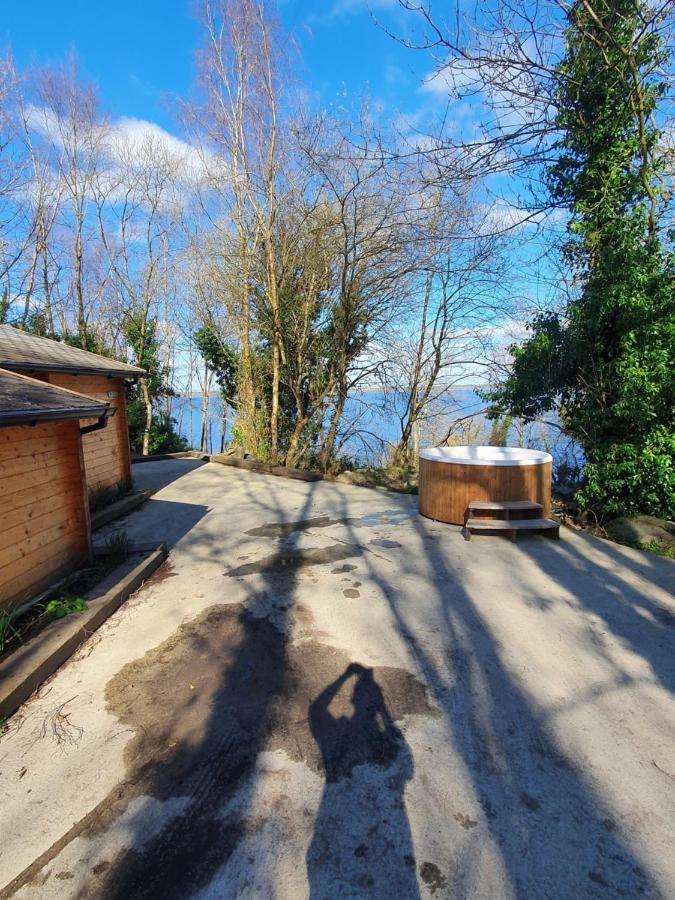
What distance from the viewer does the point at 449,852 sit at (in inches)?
65.6

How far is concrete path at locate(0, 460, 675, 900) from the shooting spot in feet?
5.29

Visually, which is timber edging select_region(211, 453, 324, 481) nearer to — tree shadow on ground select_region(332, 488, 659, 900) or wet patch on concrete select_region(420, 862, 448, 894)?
tree shadow on ground select_region(332, 488, 659, 900)

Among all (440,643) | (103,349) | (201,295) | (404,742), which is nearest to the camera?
(404,742)

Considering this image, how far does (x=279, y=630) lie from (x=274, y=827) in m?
1.56

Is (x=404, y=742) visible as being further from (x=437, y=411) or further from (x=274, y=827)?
(x=437, y=411)

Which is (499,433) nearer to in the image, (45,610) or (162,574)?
(162,574)

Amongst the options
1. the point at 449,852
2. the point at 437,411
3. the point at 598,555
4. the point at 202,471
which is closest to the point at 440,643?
the point at 449,852

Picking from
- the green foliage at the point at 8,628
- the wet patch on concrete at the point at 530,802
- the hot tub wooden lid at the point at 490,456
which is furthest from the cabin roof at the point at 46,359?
the wet patch on concrete at the point at 530,802

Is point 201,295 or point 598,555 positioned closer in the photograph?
point 598,555

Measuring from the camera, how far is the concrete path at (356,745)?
1.61 metres

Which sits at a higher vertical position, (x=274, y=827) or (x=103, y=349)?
(x=103, y=349)

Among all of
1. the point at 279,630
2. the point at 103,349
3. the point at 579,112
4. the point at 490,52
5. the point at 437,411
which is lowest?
the point at 279,630

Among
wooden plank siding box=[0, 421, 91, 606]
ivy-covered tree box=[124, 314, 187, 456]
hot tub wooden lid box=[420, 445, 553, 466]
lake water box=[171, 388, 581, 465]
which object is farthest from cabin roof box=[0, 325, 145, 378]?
ivy-covered tree box=[124, 314, 187, 456]

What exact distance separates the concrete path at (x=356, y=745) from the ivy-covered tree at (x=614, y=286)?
2.29m
